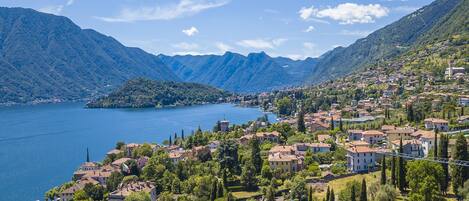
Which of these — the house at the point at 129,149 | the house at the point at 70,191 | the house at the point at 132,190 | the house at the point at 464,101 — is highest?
the house at the point at 464,101

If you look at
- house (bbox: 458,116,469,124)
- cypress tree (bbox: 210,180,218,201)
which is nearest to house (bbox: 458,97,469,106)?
house (bbox: 458,116,469,124)

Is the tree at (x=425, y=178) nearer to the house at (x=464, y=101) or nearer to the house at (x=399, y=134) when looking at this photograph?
the house at (x=399, y=134)

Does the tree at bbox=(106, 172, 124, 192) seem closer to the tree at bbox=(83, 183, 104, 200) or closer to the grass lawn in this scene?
the tree at bbox=(83, 183, 104, 200)

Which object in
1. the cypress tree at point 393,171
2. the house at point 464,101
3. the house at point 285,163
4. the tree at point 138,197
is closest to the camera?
the cypress tree at point 393,171

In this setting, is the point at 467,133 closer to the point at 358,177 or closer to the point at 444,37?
the point at 358,177

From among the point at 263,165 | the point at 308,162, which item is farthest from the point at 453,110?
the point at 263,165

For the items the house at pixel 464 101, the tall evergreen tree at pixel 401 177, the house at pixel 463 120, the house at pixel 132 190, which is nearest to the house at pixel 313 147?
the tall evergreen tree at pixel 401 177
